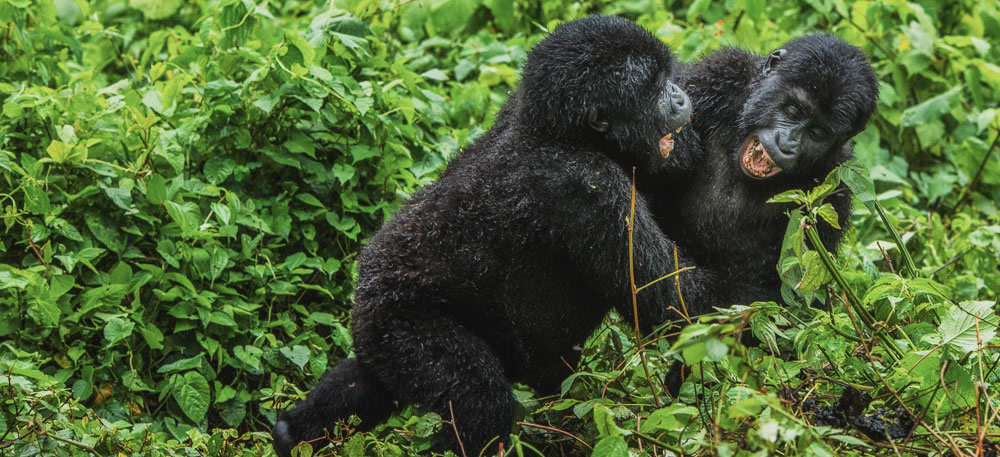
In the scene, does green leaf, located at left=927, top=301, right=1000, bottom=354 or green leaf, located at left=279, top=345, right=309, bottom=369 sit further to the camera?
green leaf, located at left=279, top=345, right=309, bottom=369

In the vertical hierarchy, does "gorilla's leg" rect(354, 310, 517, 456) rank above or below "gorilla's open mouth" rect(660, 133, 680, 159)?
below

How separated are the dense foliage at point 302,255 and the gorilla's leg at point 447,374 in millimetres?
130

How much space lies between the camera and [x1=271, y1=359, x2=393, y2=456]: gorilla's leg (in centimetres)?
389

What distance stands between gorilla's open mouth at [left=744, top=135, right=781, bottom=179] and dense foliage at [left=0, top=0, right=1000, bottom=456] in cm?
31

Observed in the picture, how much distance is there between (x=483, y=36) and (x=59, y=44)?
2.38 metres

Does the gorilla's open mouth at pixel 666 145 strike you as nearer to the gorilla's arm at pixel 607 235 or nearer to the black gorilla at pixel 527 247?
the black gorilla at pixel 527 247

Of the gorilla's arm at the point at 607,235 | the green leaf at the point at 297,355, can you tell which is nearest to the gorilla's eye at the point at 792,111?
the gorilla's arm at the point at 607,235

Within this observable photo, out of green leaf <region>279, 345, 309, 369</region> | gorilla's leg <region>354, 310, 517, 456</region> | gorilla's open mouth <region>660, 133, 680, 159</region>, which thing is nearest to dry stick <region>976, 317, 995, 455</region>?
gorilla's open mouth <region>660, 133, 680, 159</region>

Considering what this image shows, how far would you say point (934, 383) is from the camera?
322 centimetres

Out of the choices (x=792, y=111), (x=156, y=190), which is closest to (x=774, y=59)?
(x=792, y=111)

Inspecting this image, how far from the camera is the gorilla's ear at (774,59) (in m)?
4.11

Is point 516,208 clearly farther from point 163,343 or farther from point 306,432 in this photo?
point 163,343

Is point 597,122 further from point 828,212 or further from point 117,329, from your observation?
point 117,329

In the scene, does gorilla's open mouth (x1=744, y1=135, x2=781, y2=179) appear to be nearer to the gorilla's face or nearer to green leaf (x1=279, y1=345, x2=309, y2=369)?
the gorilla's face
